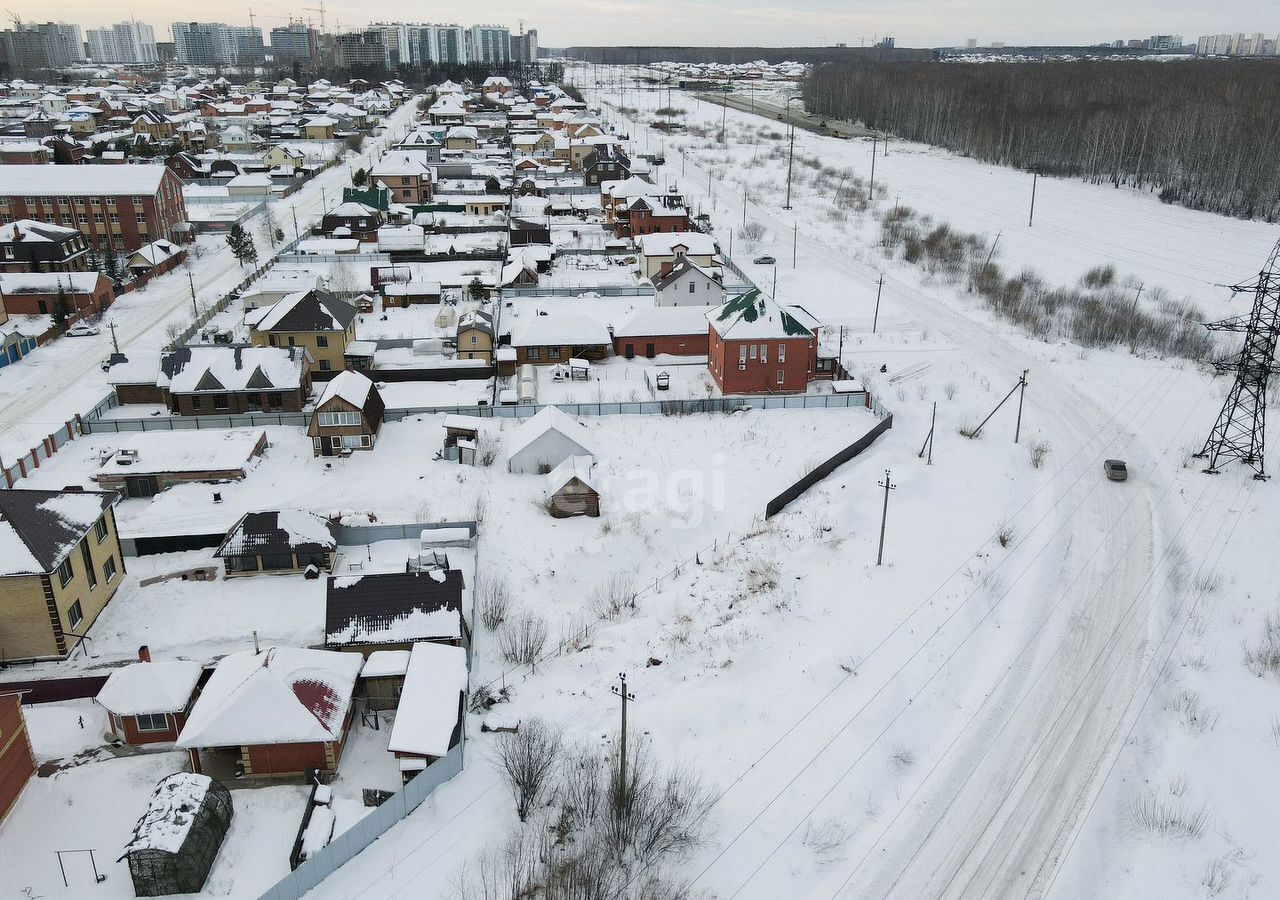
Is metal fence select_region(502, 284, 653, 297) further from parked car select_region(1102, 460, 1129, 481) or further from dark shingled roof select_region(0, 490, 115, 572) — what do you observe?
dark shingled roof select_region(0, 490, 115, 572)

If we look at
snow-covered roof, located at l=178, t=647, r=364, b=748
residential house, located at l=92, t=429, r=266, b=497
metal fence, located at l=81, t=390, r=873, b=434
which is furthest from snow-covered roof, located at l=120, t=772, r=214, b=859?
metal fence, located at l=81, t=390, r=873, b=434

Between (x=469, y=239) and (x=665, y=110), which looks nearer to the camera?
(x=469, y=239)

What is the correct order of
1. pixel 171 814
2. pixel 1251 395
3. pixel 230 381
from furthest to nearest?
pixel 230 381 → pixel 1251 395 → pixel 171 814

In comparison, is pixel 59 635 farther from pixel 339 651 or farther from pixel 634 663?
pixel 634 663

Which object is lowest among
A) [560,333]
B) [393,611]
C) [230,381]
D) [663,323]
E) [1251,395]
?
[393,611]

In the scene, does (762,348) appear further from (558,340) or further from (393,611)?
(393,611)

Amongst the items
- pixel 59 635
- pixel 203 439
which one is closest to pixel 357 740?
pixel 59 635

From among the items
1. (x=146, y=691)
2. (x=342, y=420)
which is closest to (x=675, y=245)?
(x=342, y=420)
